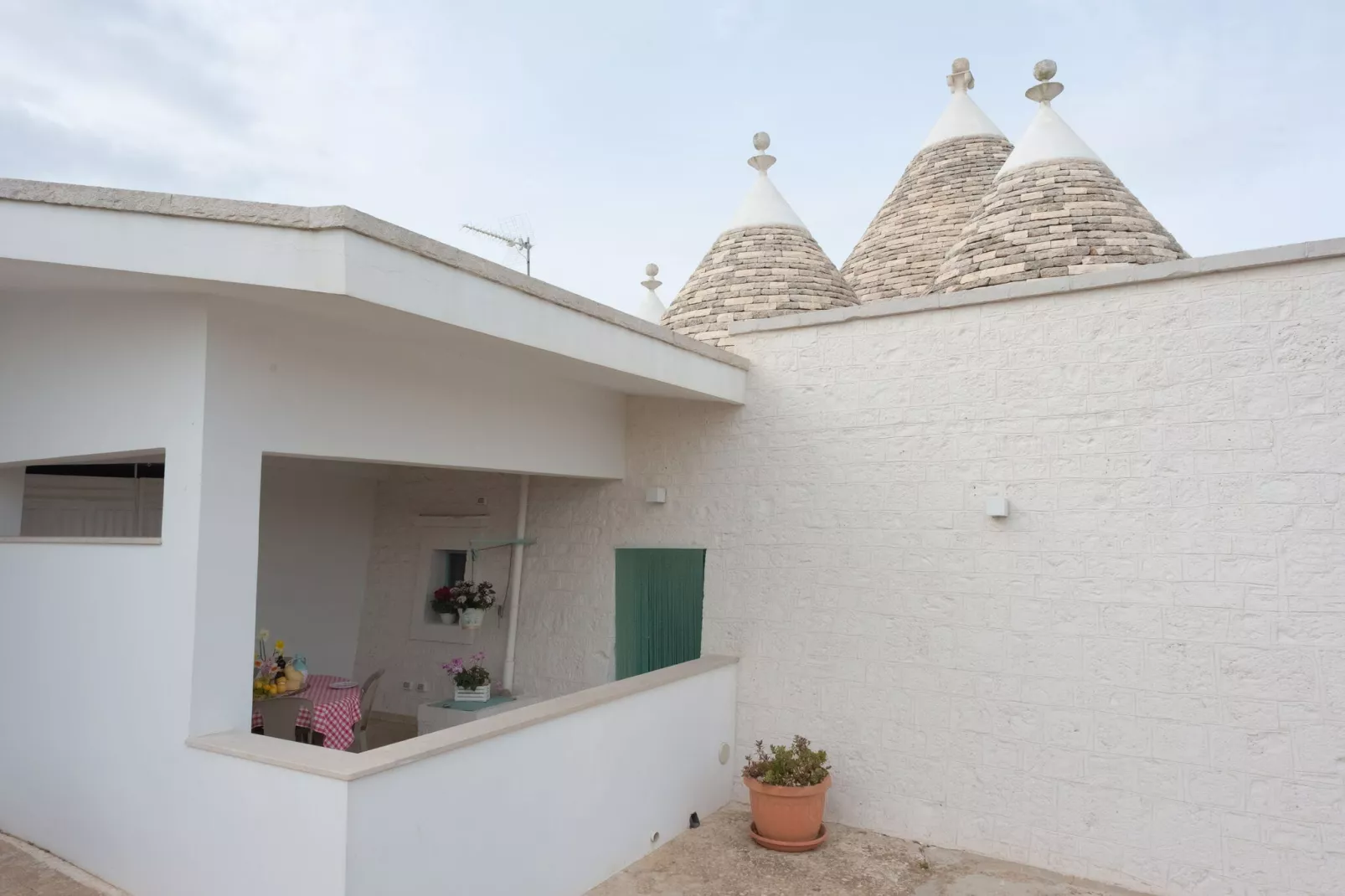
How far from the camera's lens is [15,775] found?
515 cm

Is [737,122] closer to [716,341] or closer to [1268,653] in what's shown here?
[716,341]

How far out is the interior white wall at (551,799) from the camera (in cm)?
363

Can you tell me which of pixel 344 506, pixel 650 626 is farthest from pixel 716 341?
pixel 344 506

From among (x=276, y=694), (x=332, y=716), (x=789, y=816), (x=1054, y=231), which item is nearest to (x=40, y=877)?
(x=276, y=694)

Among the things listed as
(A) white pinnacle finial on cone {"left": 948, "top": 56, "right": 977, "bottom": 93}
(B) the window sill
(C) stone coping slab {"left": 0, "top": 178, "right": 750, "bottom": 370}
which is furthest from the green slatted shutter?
(A) white pinnacle finial on cone {"left": 948, "top": 56, "right": 977, "bottom": 93}

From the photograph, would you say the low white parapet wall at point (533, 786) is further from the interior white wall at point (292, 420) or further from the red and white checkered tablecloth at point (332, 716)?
the red and white checkered tablecloth at point (332, 716)

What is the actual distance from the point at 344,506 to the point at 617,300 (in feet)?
34.7

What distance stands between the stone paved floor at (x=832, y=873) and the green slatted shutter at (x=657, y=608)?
73.2 inches

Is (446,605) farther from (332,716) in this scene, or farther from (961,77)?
(961,77)

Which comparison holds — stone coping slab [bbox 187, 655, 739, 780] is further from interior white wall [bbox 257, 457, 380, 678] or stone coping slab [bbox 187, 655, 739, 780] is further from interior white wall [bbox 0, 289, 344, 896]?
interior white wall [bbox 257, 457, 380, 678]

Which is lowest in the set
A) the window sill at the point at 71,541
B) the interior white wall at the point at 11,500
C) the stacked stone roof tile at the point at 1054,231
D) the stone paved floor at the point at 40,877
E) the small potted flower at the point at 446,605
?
the stone paved floor at the point at 40,877

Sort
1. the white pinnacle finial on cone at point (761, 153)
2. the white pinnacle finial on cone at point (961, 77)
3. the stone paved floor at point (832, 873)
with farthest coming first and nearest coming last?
the white pinnacle finial on cone at point (961, 77), the white pinnacle finial on cone at point (761, 153), the stone paved floor at point (832, 873)

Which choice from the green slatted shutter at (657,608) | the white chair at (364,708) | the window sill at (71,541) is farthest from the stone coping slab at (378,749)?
the white chair at (364,708)

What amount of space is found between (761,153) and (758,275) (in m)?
1.89
